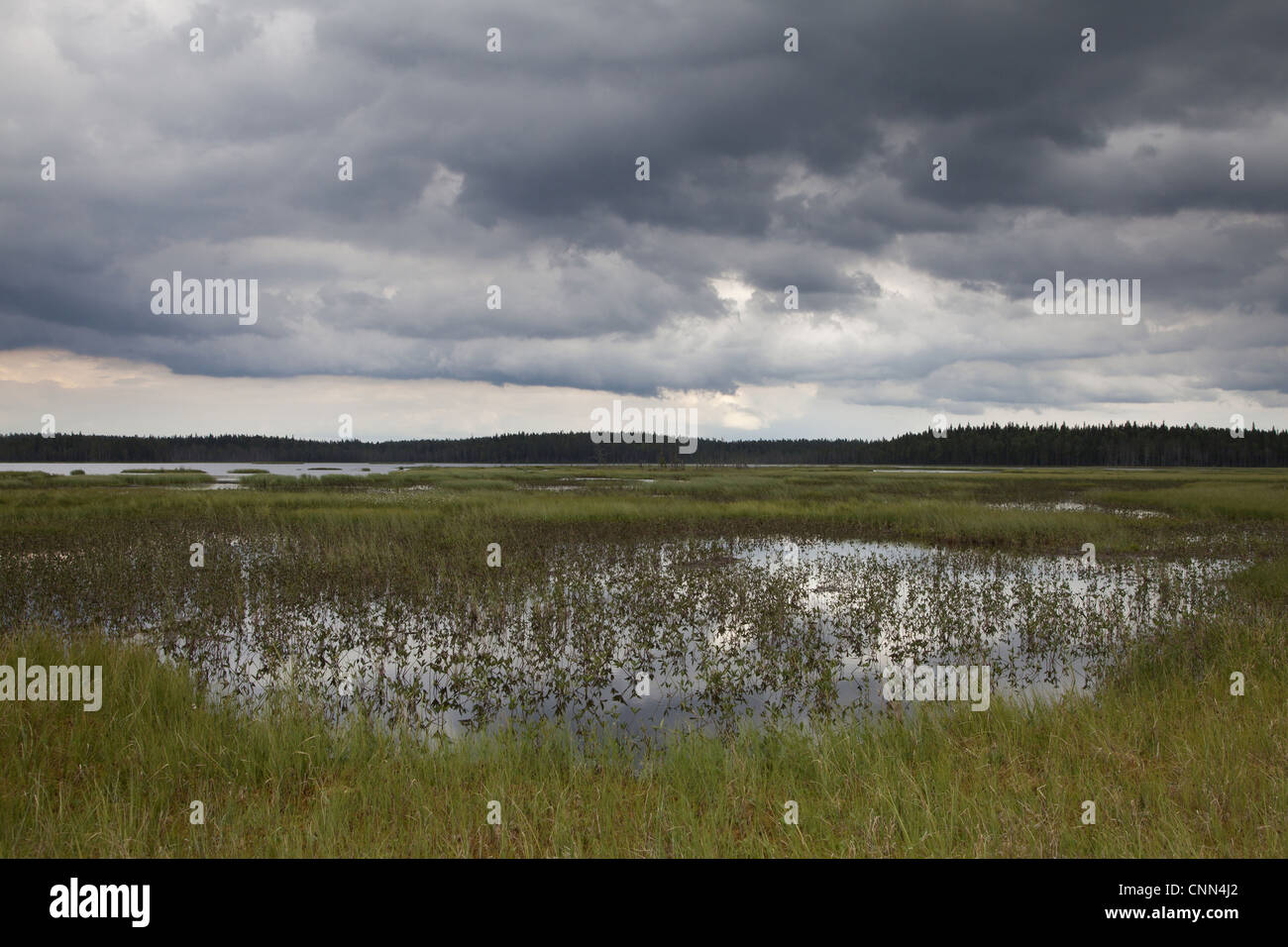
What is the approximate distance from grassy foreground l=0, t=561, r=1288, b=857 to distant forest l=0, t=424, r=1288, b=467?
119 metres

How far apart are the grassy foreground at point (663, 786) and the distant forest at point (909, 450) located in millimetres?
119287

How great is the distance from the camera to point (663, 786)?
234 inches

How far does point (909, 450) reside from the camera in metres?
168

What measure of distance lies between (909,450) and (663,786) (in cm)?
17695

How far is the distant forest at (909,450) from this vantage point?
142 metres

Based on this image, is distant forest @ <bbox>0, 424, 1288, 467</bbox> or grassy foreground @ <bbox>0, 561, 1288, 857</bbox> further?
distant forest @ <bbox>0, 424, 1288, 467</bbox>

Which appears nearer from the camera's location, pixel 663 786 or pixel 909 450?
pixel 663 786

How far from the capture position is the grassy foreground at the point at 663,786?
15.8ft

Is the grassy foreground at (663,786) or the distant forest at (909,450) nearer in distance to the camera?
the grassy foreground at (663,786)

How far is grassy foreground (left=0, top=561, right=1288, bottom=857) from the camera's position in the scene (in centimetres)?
482

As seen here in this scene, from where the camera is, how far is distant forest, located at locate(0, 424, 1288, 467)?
467ft
